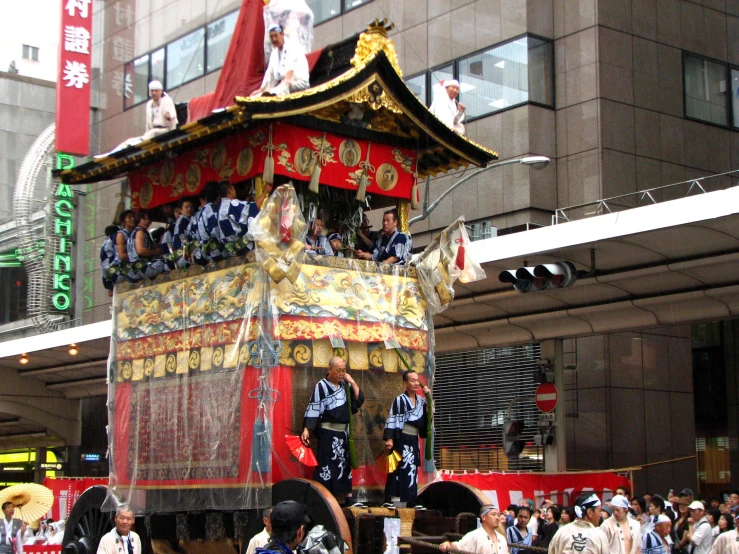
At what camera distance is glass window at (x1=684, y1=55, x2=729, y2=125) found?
25.0m

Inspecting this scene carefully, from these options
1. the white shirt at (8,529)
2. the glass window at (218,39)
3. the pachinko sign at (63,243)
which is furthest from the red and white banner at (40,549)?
the pachinko sign at (63,243)

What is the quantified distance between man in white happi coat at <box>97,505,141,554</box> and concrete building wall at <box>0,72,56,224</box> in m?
32.3

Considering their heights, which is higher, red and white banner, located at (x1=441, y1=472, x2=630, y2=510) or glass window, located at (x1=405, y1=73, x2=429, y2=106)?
glass window, located at (x1=405, y1=73, x2=429, y2=106)

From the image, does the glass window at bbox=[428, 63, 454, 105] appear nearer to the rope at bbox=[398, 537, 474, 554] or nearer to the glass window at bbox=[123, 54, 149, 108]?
the glass window at bbox=[123, 54, 149, 108]

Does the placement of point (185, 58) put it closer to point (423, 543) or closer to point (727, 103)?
point (727, 103)

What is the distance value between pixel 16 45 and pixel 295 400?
4474cm

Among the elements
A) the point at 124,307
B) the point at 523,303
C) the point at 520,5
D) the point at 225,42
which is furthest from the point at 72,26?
the point at 124,307

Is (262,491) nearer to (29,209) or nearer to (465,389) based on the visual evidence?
(465,389)

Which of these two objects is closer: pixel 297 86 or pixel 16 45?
pixel 297 86

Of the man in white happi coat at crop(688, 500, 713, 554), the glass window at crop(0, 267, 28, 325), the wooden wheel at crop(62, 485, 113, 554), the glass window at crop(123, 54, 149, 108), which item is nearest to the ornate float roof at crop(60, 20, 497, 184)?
the wooden wheel at crop(62, 485, 113, 554)

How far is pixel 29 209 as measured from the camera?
3478 cm

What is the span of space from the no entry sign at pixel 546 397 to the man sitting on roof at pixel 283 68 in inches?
413

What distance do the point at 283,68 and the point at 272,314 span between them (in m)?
2.44

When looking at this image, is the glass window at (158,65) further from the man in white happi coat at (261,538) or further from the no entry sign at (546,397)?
the man in white happi coat at (261,538)
